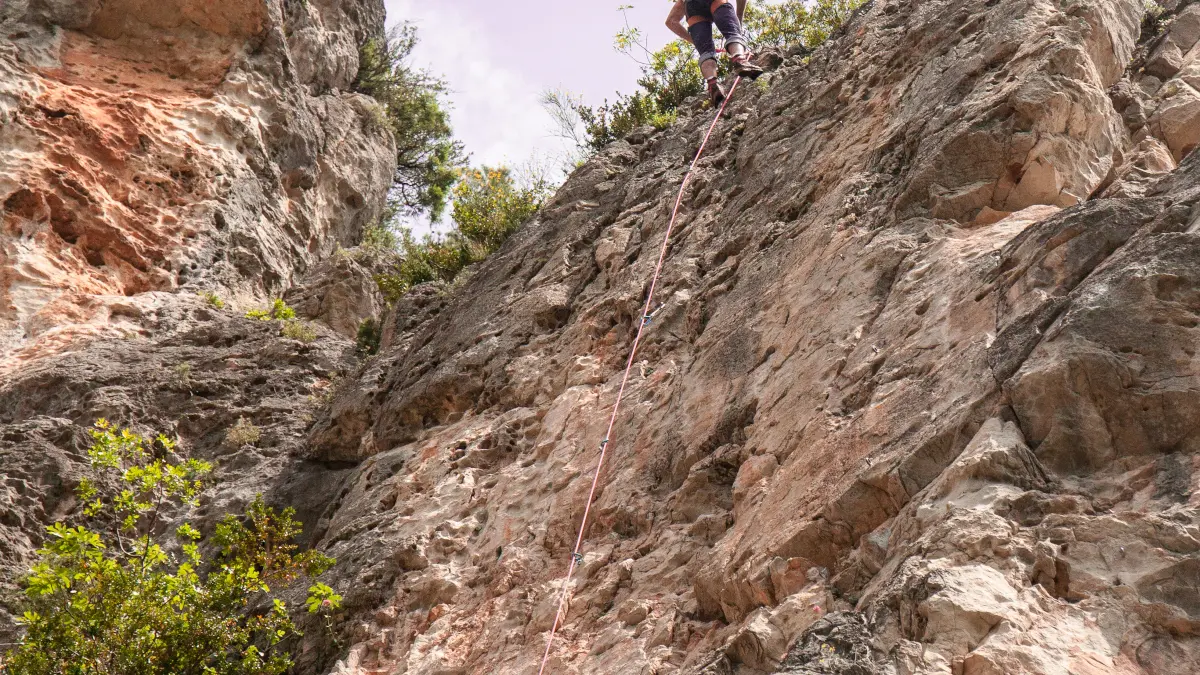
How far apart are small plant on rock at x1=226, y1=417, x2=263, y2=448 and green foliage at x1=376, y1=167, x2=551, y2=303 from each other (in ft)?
10.0

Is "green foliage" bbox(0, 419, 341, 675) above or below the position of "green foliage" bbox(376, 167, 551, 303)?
below

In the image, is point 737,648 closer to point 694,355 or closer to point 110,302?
point 694,355

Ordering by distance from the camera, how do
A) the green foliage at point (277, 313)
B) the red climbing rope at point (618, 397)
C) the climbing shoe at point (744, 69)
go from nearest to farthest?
the red climbing rope at point (618, 397) → the climbing shoe at point (744, 69) → the green foliage at point (277, 313)

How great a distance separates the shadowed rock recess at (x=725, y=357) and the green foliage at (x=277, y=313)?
44cm

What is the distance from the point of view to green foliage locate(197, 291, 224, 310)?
46.1 feet

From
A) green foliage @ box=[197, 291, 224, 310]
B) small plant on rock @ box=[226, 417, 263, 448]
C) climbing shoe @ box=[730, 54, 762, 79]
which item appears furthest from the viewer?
green foliage @ box=[197, 291, 224, 310]

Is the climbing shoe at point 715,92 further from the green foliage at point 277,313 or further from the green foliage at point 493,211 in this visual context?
the green foliage at point 277,313

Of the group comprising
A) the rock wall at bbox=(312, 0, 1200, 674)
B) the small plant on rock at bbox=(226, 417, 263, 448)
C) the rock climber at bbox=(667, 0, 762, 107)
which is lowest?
the rock wall at bbox=(312, 0, 1200, 674)

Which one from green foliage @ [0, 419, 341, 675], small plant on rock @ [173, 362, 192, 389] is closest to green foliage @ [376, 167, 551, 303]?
small plant on rock @ [173, 362, 192, 389]

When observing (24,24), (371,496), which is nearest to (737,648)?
(371,496)

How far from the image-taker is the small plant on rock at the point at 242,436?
1160cm

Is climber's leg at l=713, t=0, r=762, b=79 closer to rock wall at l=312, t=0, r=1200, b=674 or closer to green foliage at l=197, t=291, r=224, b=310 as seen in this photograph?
rock wall at l=312, t=0, r=1200, b=674

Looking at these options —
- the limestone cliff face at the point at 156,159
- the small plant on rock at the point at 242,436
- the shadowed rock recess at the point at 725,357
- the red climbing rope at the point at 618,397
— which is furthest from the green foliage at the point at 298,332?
the red climbing rope at the point at 618,397

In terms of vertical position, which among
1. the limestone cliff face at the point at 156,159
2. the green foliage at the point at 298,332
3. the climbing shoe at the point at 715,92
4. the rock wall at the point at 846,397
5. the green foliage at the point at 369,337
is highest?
the limestone cliff face at the point at 156,159
